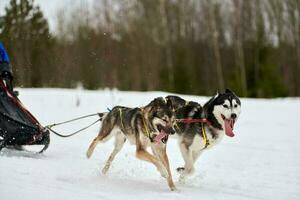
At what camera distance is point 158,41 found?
72.0 ft

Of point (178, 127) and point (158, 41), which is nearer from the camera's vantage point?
point (178, 127)

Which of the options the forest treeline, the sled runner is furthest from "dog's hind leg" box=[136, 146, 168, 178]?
the forest treeline

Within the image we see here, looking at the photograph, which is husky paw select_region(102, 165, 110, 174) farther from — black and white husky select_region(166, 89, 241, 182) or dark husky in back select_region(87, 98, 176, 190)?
black and white husky select_region(166, 89, 241, 182)

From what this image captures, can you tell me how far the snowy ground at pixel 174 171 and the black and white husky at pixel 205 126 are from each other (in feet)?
1.01

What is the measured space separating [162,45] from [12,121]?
17.3m

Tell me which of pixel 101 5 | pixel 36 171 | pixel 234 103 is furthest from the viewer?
pixel 101 5

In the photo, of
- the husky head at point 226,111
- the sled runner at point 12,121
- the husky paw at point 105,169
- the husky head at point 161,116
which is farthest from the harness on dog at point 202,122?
the sled runner at point 12,121

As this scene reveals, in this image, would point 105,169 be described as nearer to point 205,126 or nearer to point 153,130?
point 153,130

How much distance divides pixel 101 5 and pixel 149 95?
7.00 m

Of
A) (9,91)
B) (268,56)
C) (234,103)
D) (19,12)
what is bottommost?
(268,56)

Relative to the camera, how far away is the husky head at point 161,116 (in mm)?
4016

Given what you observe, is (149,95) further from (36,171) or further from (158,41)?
(158,41)

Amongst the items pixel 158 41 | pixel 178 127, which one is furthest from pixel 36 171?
pixel 158 41

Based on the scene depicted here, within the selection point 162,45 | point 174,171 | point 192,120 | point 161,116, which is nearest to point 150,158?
point 161,116
